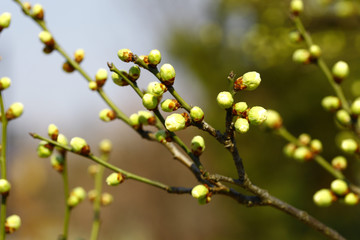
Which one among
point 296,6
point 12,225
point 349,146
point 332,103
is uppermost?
point 296,6

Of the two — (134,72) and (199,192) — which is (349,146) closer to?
(199,192)

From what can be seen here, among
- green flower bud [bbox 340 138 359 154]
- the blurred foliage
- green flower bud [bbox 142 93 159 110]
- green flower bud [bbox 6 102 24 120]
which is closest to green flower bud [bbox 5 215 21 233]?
green flower bud [bbox 6 102 24 120]

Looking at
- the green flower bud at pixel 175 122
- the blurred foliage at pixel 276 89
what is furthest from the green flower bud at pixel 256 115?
the blurred foliage at pixel 276 89

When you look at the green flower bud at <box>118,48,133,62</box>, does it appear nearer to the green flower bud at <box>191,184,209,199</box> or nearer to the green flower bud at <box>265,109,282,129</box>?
the green flower bud at <box>191,184,209,199</box>

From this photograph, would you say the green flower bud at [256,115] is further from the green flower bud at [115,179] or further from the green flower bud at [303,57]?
the green flower bud at [303,57]

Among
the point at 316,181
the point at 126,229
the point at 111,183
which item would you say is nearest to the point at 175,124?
the point at 111,183

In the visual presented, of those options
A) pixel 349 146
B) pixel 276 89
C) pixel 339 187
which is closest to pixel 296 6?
pixel 349 146
